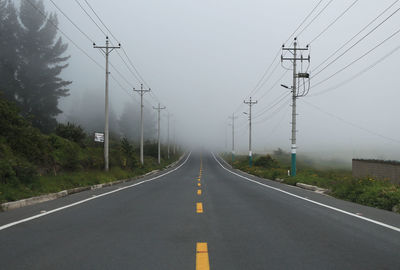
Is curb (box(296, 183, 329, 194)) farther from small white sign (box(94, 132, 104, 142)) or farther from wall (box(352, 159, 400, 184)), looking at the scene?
small white sign (box(94, 132, 104, 142))

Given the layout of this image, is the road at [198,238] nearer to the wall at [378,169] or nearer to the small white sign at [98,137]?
the small white sign at [98,137]

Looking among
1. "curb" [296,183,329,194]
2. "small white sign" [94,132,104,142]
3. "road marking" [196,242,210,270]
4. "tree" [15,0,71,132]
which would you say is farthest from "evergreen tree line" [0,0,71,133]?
"road marking" [196,242,210,270]

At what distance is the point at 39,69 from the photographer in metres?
51.4

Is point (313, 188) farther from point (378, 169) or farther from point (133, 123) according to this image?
point (133, 123)

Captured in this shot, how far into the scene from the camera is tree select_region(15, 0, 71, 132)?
4900 cm

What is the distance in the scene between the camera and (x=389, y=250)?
570 centimetres

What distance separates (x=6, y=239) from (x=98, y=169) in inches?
768

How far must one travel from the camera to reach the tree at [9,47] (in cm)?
4734

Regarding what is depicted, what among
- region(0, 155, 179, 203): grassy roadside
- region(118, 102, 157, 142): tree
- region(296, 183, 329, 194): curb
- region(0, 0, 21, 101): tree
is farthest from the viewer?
region(118, 102, 157, 142): tree

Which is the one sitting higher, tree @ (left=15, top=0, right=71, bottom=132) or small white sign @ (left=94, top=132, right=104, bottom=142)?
tree @ (left=15, top=0, right=71, bottom=132)

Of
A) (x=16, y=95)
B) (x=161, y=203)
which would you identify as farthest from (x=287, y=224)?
(x=16, y=95)

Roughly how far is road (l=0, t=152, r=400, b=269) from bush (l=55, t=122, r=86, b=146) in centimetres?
1733

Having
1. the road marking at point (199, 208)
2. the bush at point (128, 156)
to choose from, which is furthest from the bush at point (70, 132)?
the road marking at point (199, 208)

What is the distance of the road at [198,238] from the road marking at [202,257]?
0.01 meters
